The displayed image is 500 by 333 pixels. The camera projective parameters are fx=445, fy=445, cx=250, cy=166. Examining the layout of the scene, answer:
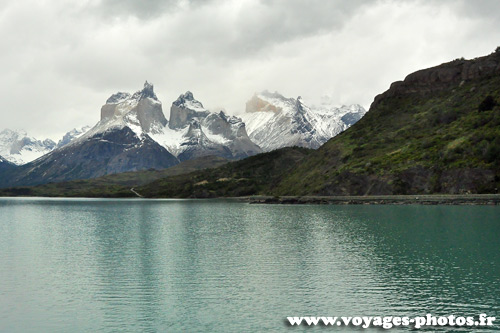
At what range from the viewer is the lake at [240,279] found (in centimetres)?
3797

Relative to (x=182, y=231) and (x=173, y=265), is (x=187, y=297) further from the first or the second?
(x=182, y=231)

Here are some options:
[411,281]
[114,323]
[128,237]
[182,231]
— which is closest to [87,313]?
[114,323]

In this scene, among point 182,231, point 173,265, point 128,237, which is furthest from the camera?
point 182,231

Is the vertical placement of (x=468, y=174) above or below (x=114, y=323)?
above

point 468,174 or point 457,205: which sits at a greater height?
point 468,174

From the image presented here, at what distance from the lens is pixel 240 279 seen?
51.0 metres

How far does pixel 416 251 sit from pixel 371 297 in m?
27.9

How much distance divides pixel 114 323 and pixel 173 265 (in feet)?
78.5

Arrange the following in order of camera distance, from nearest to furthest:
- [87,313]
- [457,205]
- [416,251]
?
[87,313] < [416,251] < [457,205]

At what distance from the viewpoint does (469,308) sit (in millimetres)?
37688

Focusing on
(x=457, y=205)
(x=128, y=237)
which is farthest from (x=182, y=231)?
(x=457, y=205)

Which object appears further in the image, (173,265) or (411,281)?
(173,265)

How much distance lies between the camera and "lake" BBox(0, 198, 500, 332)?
37969mm

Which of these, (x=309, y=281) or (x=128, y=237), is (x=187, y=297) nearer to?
(x=309, y=281)
